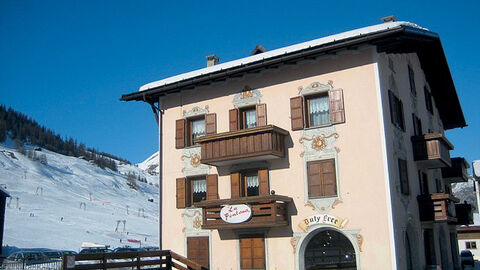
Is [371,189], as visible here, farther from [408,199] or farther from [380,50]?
[380,50]

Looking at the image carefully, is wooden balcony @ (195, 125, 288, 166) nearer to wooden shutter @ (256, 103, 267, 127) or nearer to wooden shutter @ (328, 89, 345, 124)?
wooden shutter @ (256, 103, 267, 127)

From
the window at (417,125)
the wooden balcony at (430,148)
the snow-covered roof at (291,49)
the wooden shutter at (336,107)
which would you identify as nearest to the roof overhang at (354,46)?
the snow-covered roof at (291,49)

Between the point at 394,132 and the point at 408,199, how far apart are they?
297 cm

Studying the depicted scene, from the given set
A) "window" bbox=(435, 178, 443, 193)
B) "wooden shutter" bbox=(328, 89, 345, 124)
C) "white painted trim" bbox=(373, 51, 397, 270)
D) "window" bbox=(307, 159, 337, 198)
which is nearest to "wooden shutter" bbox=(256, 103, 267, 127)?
"window" bbox=(307, 159, 337, 198)

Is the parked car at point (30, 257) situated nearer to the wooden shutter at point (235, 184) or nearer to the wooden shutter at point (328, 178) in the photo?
the wooden shutter at point (235, 184)

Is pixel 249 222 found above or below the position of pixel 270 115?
below

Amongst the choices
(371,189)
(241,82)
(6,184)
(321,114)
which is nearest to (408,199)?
(371,189)

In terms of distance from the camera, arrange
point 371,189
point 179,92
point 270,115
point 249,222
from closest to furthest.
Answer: point 371,189 < point 249,222 < point 270,115 < point 179,92

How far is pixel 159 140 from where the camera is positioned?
1043 inches

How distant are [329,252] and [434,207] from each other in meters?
5.37

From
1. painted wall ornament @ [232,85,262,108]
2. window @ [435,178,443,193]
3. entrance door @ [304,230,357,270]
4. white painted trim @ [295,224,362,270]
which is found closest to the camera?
white painted trim @ [295,224,362,270]

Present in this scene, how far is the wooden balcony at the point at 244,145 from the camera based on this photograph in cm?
2127

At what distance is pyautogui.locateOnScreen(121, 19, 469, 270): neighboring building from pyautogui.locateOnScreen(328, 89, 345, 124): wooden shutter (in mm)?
41

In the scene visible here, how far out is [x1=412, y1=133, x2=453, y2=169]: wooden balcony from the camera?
2277 cm
